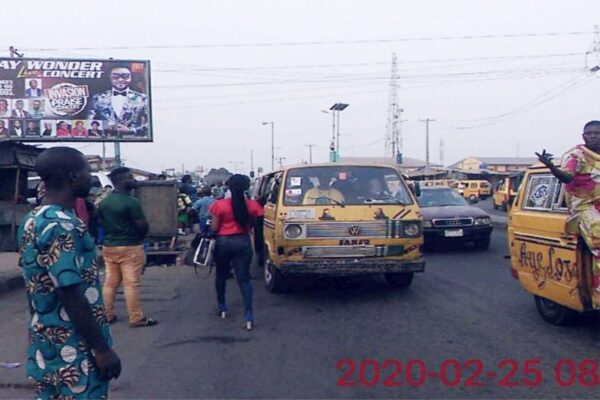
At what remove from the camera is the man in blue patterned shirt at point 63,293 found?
336 centimetres

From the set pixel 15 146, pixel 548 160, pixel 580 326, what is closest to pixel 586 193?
pixel 548 160

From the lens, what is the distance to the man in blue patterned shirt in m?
3.36

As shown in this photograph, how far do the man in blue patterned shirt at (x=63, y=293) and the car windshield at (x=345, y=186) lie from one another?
274 inches

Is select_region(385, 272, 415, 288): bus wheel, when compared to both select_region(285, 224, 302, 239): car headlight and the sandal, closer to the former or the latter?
select_region(285, 224, 302, 239): car headlight

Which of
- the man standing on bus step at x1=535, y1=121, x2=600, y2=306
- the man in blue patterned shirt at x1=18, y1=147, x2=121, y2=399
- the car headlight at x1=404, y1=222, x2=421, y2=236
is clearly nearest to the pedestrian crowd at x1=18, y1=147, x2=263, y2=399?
the man in blue patterned shirt at x1=18, y1=147, x2=121, y2=399

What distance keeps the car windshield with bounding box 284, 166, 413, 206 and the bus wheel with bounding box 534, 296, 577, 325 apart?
9.03 ft

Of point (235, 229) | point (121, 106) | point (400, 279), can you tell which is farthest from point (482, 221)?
point (121, 106)

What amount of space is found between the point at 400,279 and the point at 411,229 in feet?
3.99

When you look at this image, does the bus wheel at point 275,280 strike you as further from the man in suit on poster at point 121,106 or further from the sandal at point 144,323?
the man in suit on poster at point 121,106

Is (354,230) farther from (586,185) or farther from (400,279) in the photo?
(586,185)

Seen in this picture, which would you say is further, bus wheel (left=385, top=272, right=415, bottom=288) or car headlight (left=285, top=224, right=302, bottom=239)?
bus wheel (left=385, top=272, right=415, bottom=288)

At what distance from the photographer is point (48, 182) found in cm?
352

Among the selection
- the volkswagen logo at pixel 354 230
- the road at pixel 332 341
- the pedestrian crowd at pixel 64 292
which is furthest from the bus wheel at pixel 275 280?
the pedestrian crowd at pixel 64 292

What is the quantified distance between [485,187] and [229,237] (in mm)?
50682
